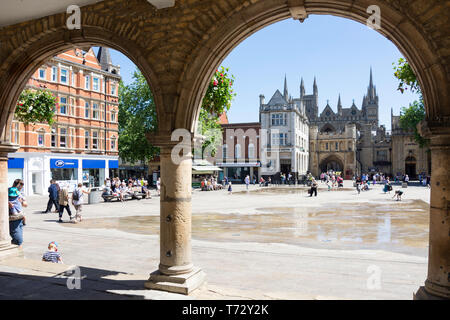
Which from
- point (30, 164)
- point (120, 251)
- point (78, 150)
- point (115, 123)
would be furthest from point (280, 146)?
point (120, 251)

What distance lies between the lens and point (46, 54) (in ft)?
19.7

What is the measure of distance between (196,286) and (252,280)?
132 cm

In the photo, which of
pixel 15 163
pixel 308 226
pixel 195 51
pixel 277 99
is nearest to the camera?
pixel 195 51

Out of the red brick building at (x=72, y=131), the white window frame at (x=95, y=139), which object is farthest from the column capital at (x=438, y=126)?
the white window frame at (x=95, y=139)

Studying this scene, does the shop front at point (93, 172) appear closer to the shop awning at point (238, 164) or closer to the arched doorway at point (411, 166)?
the shop awning at point (238, 164)

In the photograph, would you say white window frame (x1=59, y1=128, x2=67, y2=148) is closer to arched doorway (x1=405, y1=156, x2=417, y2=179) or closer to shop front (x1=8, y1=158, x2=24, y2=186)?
shop front (x1=8, y1=158, x2=24, y2=186)

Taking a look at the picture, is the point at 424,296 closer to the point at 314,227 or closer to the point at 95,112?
the point at 314,227

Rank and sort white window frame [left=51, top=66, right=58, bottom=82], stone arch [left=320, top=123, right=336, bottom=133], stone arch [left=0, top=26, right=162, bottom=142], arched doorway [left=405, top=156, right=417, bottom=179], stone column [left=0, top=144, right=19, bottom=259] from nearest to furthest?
stone arch [left=0, top=26, right=162, bottom=142] < stone column [left=0, top=144, right=19, bottom=259] < white window frame [left=51, top=66, right=58, bottom=82] < arched doorway [left=405, top=156, right=417, bottom=179] < stone arch [left=320, top=123, right=336, bottom=133]

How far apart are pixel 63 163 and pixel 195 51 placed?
25.3 metres

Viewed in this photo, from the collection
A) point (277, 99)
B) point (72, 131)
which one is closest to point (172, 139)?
point (72, 131)

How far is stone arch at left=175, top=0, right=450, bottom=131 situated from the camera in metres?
3.73

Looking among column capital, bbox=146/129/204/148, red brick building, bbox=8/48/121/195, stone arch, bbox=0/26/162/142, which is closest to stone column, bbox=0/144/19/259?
stone arch, bbox=0/26/162/142

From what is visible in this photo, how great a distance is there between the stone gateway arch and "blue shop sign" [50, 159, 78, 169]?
2276 cm

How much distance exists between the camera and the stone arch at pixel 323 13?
3.73m
